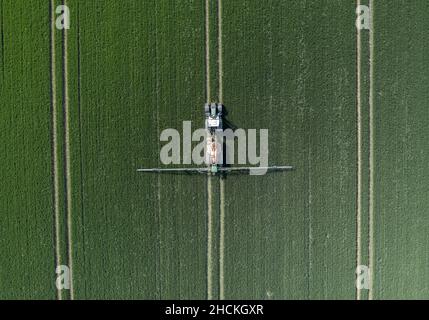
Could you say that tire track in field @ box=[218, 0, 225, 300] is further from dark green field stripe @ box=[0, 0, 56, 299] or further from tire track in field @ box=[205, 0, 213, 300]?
dark green field stripe @ box=[0, 0, 56, 299]

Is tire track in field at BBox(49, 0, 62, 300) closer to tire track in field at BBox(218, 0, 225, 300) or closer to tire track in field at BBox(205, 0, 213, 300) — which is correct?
tire track in field at BBox(205, 0, 213, 300)

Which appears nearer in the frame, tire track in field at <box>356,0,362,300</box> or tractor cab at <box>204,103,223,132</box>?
tractor cab at <box>204,103,223,132</box>

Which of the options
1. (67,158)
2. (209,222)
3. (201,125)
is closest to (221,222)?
(209,222)

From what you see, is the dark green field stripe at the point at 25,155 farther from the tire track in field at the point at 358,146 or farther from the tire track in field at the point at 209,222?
the tire track in field at the point at 358,146

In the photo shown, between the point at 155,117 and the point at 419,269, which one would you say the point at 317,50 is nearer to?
the point at 155,117

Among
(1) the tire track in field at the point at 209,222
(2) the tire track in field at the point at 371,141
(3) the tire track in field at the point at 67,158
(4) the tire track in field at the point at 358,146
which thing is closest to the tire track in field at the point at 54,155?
(3) the tire track in field at the point at 67,158

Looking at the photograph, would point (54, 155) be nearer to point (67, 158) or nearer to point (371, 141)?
point (67, 158)

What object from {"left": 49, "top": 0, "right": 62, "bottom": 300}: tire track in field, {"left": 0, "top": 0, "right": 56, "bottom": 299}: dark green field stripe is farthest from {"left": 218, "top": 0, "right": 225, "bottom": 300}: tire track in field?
{"left": 0, "top": 0, "right": 56, "bottom": 299}: dark green field stripe

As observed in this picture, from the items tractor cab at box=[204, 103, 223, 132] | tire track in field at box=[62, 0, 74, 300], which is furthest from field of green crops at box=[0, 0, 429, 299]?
tractor cab at box=[204, 103, 223, 132]
